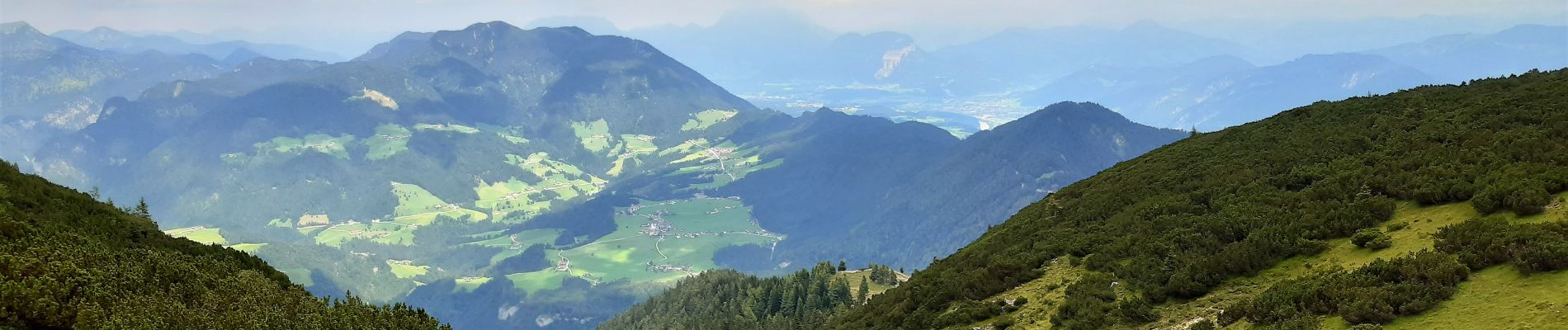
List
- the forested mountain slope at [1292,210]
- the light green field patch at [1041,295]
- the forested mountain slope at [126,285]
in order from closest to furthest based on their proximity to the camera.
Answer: the forested mountain slope at [126,285] → the forested mountain slope at [1292,210] → the light green field patch at [1041,295]

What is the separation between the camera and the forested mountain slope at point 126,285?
2416 centimetres

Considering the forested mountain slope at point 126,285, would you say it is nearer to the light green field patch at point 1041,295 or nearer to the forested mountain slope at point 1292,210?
the light green field patch at point 1041,295

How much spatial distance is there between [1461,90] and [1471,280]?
147 ft

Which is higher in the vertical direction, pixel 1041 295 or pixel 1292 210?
pixel 1292 210

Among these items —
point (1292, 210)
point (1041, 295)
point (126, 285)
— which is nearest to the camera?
point (126, 285)

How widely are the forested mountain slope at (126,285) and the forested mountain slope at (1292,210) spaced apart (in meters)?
34.7

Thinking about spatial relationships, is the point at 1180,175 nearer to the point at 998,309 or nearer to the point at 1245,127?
the point at 1245,127

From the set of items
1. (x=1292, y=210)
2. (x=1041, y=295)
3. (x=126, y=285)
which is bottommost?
(x=1041, y=295)

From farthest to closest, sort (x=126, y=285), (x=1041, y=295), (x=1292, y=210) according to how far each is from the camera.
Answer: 1. (x=1041, y=295)
2. (x=1292, y=210)
3. (x=126, y=285)

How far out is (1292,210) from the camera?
42219 millimetres

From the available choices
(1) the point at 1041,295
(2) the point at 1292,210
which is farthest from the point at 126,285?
(2) the point at 1292,210

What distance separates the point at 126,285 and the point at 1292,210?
55468 millimetres

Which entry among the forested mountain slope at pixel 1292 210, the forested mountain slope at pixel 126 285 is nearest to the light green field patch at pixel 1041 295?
the forested mountain slope at pixel 1292 210

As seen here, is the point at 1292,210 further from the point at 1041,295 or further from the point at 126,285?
the point at 126,285
